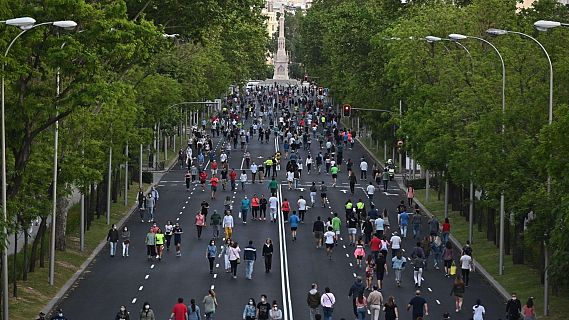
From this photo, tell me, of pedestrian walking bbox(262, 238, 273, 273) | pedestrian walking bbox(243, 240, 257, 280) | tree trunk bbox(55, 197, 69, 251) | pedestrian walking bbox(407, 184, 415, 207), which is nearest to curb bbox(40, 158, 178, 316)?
tree trunk bbox(55, 197, 69, 251)

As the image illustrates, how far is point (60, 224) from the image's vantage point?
53.4m

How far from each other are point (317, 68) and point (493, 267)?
108505 millimetres

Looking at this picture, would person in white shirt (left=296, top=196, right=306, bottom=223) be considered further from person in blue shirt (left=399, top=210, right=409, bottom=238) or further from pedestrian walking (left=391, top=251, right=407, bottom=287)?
pedestrian walking (left=391, top=251, right=407, bottom=287)

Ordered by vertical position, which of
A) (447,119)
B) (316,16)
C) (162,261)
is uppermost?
(316,16)

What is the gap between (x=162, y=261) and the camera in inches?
2003

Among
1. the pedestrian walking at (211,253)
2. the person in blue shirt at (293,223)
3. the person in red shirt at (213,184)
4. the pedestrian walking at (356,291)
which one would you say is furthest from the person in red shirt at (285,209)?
the pedestrian walking at (356,291)

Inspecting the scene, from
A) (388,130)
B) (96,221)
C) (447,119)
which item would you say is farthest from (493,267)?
(388,130)

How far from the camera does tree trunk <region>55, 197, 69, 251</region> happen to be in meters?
53.0

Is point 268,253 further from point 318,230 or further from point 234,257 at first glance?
point 318,230

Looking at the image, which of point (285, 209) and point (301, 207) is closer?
point (301, 207)

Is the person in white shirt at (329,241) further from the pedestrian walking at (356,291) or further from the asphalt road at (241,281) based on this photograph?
the pedestrian walking at (356,291)

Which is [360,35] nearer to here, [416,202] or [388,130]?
[388,130]

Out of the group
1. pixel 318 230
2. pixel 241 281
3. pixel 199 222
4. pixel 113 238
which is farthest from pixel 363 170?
pixel 241 281

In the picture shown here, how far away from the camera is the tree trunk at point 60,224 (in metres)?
53.0
